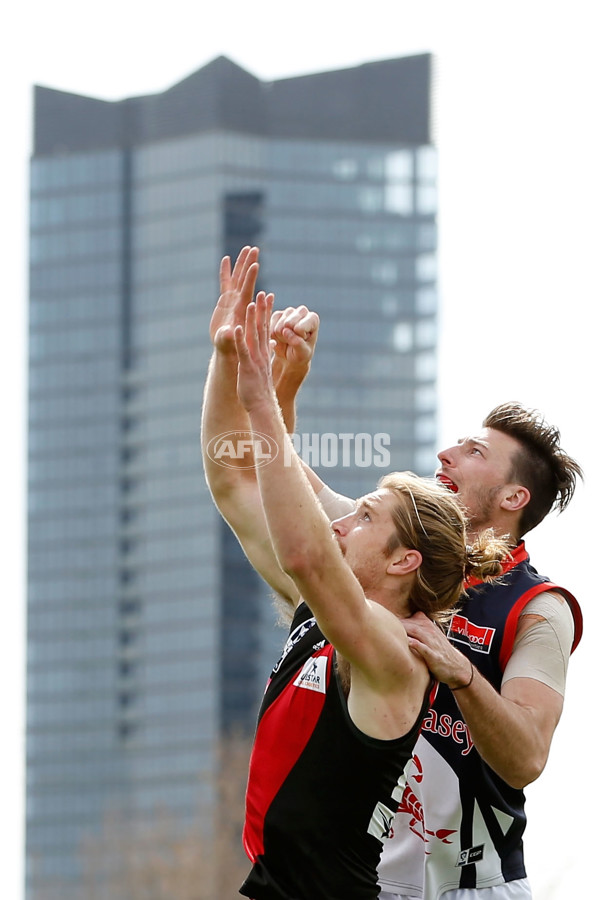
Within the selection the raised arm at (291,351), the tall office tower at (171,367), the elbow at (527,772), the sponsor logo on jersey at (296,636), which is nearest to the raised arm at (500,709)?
the elbow at (527,772)

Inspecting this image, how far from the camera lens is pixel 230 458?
6.29m

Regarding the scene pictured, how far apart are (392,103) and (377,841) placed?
143 meters

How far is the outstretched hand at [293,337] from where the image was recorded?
20.6ft

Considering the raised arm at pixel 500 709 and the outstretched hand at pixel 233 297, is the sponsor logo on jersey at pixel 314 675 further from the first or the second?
the outstretched hand at pixel 233 297

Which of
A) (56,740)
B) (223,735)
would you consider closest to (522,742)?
(223,735)

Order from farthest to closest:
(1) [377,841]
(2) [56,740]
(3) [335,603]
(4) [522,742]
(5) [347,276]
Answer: (5) [347,276] < (2) [56,740] < (4) [522,742] < (1) [377,841] < (3) [335,603]

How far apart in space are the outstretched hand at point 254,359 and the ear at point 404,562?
693 millimetres

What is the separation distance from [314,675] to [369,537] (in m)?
0.48

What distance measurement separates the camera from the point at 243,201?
134 meters

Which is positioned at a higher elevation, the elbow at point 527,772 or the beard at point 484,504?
the beard at point 484,504

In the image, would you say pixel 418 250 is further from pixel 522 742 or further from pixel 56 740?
pixel 522 742

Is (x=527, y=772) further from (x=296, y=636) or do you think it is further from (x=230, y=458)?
(x=230, y=458)

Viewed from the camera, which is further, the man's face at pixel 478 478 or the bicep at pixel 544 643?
the man's face at pixel 478 478

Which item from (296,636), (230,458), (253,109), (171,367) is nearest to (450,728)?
(296,636)
